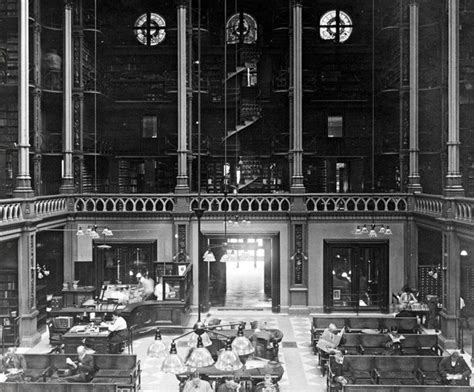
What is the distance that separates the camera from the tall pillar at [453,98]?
711 inches

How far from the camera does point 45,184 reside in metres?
24.4

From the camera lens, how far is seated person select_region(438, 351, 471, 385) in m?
Result: 13.2

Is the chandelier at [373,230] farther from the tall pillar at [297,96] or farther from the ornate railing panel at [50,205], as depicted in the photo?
the ornate railing panel at [50,205]

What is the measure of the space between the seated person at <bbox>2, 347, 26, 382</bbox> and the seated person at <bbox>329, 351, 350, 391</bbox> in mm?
6496

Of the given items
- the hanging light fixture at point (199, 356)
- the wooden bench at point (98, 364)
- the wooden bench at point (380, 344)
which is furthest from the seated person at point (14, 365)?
the wooden bench at point (380, 344)

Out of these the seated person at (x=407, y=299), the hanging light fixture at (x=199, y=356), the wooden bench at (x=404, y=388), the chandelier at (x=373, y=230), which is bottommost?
the wooden bench at (x=404, y=388)

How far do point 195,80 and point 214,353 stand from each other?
43.6 feet

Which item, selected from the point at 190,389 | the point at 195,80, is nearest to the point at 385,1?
the point at 195,80

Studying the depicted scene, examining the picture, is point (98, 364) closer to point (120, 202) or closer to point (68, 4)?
point (120, 202)

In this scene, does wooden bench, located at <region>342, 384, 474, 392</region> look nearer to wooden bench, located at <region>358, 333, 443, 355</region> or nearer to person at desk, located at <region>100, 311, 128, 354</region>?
wooden bench, located at <region>358, 333, 443, 355</region>

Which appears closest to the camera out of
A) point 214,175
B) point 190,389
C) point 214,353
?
point 190,389

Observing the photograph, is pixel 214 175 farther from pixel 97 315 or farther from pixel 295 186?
pixel 97 315

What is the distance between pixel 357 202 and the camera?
76.3 feet

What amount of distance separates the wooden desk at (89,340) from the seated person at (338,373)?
6.09 meters
